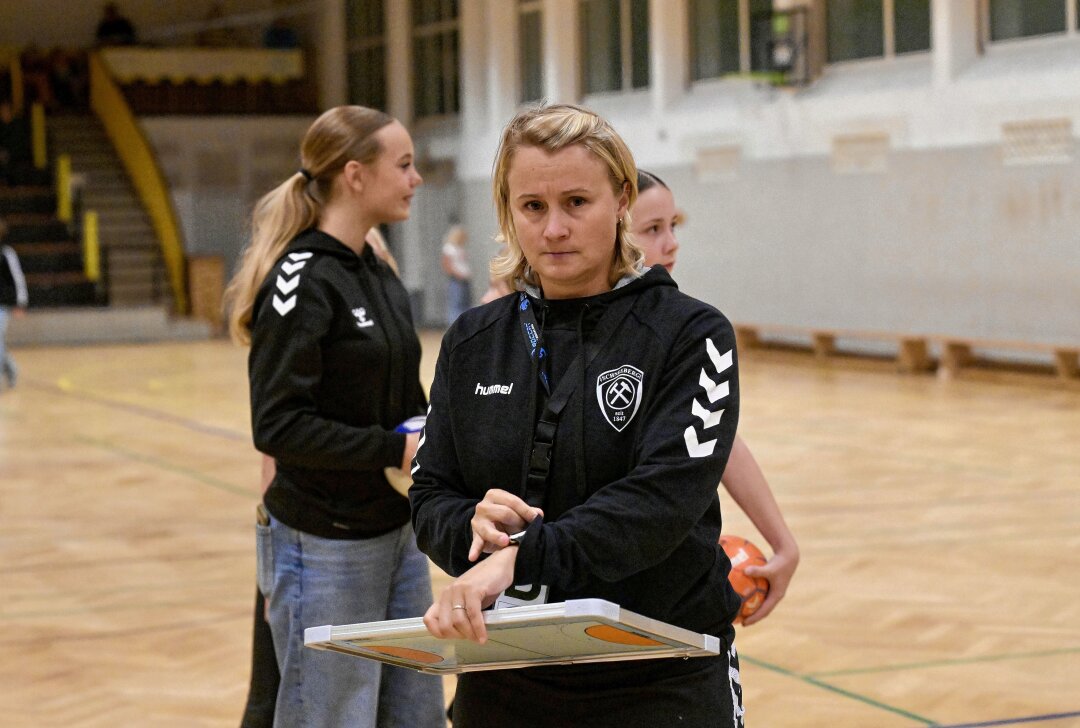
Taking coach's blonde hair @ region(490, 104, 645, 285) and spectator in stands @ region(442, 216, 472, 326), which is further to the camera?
spectator in stands @ region(442, 216, 472, 326)

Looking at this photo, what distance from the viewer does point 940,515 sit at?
8789 mm

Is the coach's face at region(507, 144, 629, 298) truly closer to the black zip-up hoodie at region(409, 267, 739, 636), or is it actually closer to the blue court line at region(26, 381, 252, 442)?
the black zip-up hoodie at region(409, 267, 739, 636)

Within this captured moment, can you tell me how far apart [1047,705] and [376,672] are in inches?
106

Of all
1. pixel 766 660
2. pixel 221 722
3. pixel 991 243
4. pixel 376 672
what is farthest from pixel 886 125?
pixel 376 672

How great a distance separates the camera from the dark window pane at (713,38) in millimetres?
20406

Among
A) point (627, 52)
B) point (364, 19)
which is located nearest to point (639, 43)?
point (627, 52)

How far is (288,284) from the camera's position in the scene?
3.55 metres

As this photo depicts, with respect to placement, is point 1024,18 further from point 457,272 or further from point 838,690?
point 838,690

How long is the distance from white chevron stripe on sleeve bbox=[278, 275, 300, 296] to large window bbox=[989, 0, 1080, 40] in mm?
13806

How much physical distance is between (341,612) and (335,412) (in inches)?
18.5

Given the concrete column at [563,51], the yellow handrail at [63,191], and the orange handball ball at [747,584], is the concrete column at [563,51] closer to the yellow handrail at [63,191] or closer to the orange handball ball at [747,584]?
the yellow handrail at [63,191]

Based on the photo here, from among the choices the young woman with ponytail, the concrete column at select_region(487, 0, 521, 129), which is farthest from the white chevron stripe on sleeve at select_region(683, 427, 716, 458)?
the concrete column at select_region(487, 0, 521, 129)

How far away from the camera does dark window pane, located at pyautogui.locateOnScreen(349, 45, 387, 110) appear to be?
29531mm

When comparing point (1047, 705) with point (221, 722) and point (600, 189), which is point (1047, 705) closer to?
point (221, 722)
